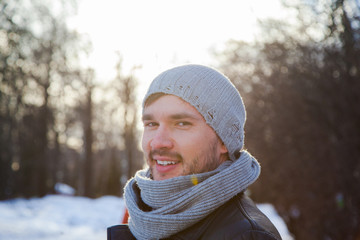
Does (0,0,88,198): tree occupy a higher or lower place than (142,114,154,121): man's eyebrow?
lower

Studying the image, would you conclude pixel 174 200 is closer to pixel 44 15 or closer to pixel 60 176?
pixel 44 15

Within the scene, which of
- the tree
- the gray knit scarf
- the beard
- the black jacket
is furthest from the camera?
the tree

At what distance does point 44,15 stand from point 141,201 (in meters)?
17.2

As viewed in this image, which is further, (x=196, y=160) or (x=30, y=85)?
(x=30, y=85)

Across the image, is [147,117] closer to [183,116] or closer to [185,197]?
[183,116]

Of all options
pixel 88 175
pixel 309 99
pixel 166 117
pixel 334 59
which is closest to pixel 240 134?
pixel 166 117

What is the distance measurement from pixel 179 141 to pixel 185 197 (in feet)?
1.13

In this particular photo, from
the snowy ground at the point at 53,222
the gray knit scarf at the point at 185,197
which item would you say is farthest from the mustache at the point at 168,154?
the snowy ground at the point at 53,222

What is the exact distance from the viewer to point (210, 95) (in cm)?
225

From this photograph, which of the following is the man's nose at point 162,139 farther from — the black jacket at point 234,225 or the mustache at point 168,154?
the black jacket at point 234,225

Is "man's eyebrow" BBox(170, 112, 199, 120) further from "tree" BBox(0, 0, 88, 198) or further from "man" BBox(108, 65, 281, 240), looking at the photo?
"tree" BBox(0, 0, 88, 198)

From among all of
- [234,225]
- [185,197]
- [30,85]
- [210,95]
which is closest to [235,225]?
[234,225]

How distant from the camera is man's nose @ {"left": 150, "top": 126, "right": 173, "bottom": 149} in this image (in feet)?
7.25

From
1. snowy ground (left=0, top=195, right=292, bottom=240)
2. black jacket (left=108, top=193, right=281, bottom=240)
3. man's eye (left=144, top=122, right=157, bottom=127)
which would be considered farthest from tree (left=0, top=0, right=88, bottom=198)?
black jacket (left=108, top=193, right=281, bottom=240)
